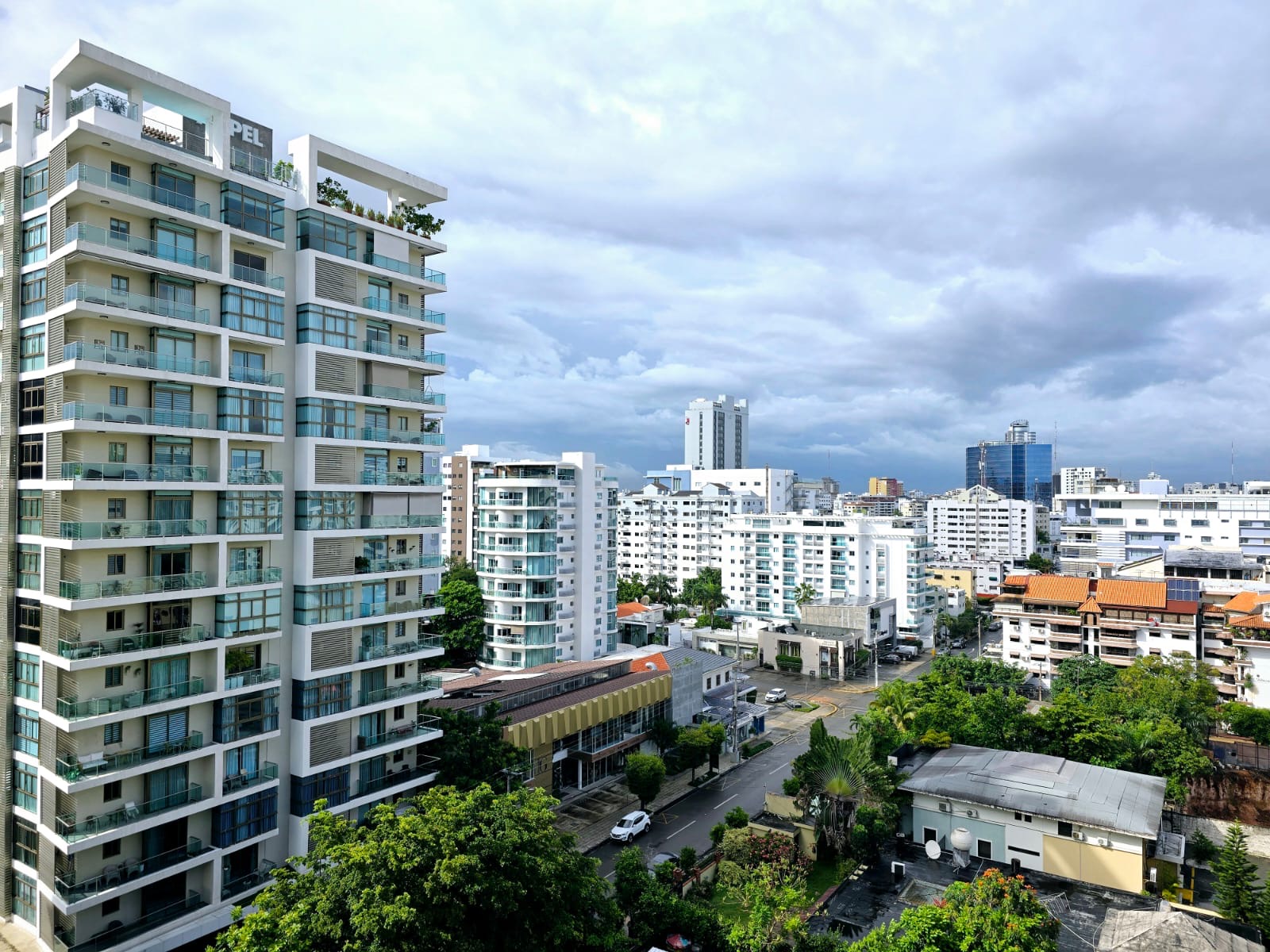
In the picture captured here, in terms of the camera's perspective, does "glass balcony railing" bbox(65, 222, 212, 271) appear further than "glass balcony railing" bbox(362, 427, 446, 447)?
No

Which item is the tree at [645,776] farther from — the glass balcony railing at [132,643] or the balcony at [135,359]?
the balcony at [135,359]

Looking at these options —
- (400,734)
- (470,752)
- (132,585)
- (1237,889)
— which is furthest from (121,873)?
(1237,889)

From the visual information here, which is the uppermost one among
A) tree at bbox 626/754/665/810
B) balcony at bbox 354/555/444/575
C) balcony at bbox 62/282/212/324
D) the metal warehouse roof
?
balcony at bbox 62/282/212/324

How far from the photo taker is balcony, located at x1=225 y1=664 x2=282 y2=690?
29.0 m

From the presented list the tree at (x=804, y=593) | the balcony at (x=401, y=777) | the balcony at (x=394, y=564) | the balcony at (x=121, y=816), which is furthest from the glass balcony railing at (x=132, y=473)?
the tree at (x=804, y=593)

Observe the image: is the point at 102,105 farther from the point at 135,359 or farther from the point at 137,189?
the point at 135,359

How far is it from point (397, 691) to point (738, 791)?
23166 millimetres

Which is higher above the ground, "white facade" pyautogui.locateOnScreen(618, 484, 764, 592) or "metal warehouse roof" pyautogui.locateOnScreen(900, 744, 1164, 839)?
"white facade" pyautogui.locateOnScreen(618, 484, 764, 592)

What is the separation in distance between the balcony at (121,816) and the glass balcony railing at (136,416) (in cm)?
1291

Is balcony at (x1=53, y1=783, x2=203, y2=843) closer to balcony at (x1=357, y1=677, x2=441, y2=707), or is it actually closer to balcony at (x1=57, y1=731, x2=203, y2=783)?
balcony at (x1=57, y1=731, x2=203, y2=783)

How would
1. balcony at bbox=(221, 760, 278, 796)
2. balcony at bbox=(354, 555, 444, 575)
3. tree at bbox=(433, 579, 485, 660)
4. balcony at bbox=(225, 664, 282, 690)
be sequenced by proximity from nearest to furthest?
balcony at bbox=(221, 760, 278, 796)
balcony at bbox=(225, 664, 282, 690)
balcony at bbox=(354, 555, 444, 575)
tree at bbox=(433, 579, 485, 660)

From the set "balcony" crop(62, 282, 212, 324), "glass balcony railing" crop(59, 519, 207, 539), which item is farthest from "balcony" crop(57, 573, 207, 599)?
"balcony" crop(62, 282, 212, 324)

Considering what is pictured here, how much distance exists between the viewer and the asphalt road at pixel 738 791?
39.4m

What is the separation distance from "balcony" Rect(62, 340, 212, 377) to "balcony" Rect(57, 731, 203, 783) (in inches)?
513
